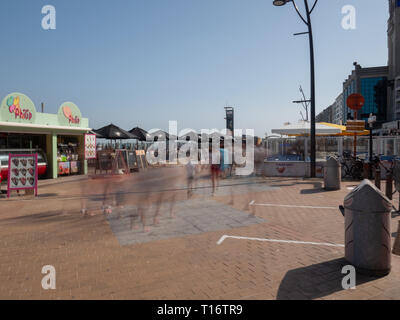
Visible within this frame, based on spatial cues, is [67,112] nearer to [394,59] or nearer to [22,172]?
[22,172]

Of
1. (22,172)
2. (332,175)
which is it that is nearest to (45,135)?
(22,172)

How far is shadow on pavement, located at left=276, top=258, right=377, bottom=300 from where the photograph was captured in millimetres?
3100

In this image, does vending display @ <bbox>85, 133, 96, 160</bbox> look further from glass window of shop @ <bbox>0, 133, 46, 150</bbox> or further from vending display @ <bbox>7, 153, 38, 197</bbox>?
vending display @ <bbox>7, 153, 38, 197</bbox>

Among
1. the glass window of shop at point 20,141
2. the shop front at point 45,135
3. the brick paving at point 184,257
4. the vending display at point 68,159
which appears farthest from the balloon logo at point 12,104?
the brick paving at point 184,257

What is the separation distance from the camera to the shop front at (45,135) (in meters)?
12.0

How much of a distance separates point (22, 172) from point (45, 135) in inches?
213

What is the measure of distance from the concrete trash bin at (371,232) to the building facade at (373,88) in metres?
79.4

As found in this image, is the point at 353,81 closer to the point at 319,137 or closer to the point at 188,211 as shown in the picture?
the point at 319,137

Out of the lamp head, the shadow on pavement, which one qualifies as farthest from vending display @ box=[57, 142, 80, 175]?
the shadow on pavement

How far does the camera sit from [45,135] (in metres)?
14.6

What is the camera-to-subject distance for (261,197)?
884 centimetres

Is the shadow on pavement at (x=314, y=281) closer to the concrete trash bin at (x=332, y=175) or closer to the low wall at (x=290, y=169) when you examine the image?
the concrete trash bin at (x=332, y=175)
